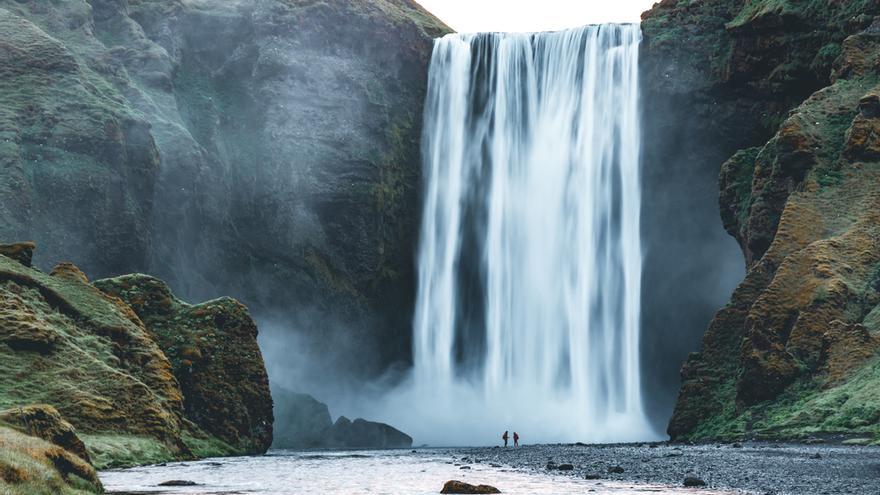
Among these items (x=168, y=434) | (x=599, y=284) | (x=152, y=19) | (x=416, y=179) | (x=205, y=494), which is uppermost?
(x=152, y=19)

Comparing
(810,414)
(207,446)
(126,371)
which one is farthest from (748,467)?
(126,371)

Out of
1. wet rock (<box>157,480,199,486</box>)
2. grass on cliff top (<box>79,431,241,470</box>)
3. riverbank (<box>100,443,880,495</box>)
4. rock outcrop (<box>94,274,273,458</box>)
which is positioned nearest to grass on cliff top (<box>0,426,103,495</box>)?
riverbank (<box>100,443,880,495</box>)

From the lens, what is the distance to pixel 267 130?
77875 millimetres

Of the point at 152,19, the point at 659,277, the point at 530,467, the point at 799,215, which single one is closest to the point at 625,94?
the point at 659,277

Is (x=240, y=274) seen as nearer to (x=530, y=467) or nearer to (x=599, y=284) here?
(x=599, y=284)

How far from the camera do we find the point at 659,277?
7231 cm

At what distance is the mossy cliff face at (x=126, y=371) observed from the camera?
33281 millimetres

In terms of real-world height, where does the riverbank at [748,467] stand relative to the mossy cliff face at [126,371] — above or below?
below

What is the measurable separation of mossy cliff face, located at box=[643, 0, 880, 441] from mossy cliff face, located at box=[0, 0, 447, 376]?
2225 centimetres

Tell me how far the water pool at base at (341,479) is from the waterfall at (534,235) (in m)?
34.2

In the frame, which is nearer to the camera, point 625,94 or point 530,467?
point 530,467

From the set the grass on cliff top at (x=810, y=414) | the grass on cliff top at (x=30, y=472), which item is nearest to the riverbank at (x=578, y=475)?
the grass on cliff top at (x=810, y=414)

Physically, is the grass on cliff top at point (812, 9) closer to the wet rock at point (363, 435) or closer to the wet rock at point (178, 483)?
the wet rock at point (363, 435)

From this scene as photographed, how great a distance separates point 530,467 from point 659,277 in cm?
4288
